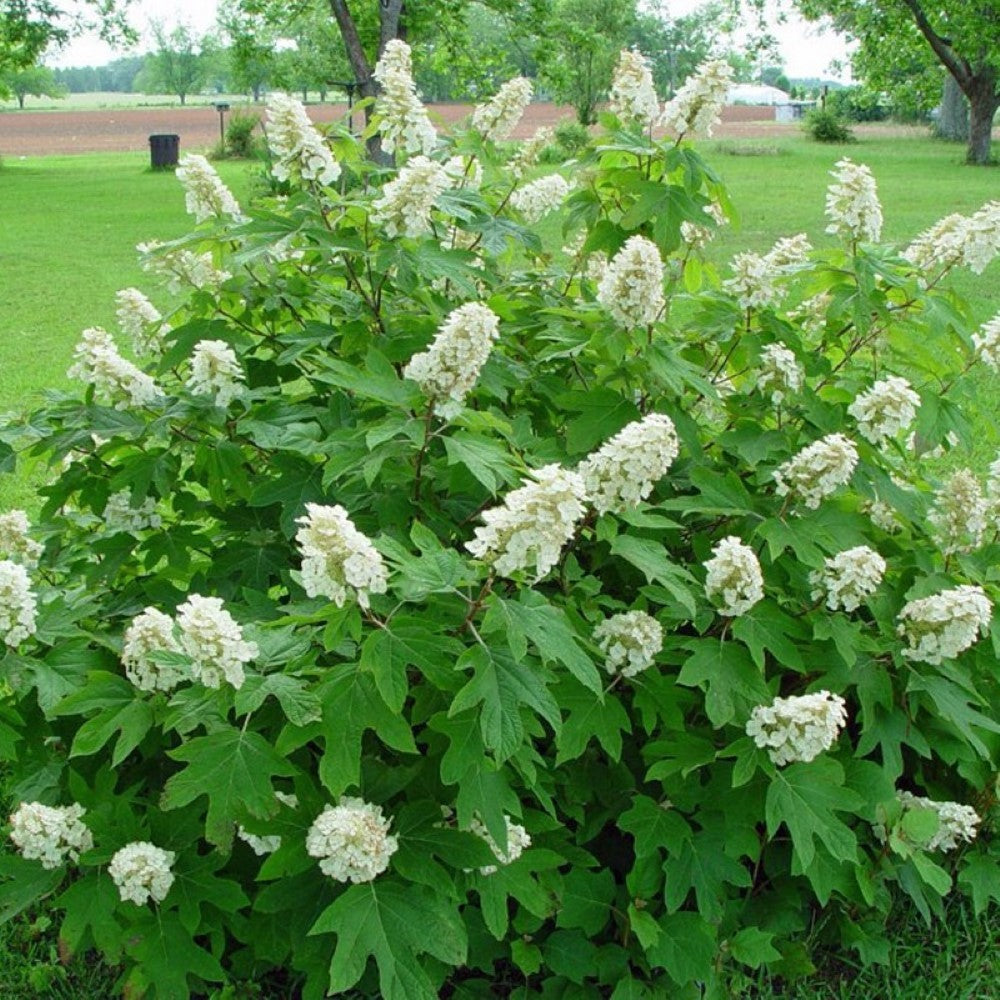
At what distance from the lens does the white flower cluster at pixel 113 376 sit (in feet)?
10.2

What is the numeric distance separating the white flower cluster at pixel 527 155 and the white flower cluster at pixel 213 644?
2007 millimetres

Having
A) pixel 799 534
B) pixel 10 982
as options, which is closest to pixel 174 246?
pixel 799 534

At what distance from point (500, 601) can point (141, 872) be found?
1.06m

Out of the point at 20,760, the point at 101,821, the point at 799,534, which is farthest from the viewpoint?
the point at 20,760

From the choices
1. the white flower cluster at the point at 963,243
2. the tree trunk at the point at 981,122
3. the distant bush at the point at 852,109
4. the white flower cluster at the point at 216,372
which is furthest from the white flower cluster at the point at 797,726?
the distant bush at the point at 852,109

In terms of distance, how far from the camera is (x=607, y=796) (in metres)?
3.13

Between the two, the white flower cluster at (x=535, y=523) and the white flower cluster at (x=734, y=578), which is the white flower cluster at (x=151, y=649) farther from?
the white flower cluster at (x=734, y=578)

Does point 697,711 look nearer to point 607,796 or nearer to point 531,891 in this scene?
point 607,796

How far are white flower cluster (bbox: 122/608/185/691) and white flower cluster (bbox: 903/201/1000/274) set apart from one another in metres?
2.41

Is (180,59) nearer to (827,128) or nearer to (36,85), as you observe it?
(36,85)

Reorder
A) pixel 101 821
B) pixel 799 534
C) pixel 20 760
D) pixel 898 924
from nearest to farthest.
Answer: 1. pixel 101 821
2. pixel 799 534
3. pixel 20 760
4. pixel 898 924

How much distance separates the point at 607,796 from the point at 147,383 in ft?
5.39

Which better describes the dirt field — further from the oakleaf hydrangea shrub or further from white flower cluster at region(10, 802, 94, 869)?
white flower cluster at region(10, 802, 94, 869)

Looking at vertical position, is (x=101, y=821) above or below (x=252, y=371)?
below
